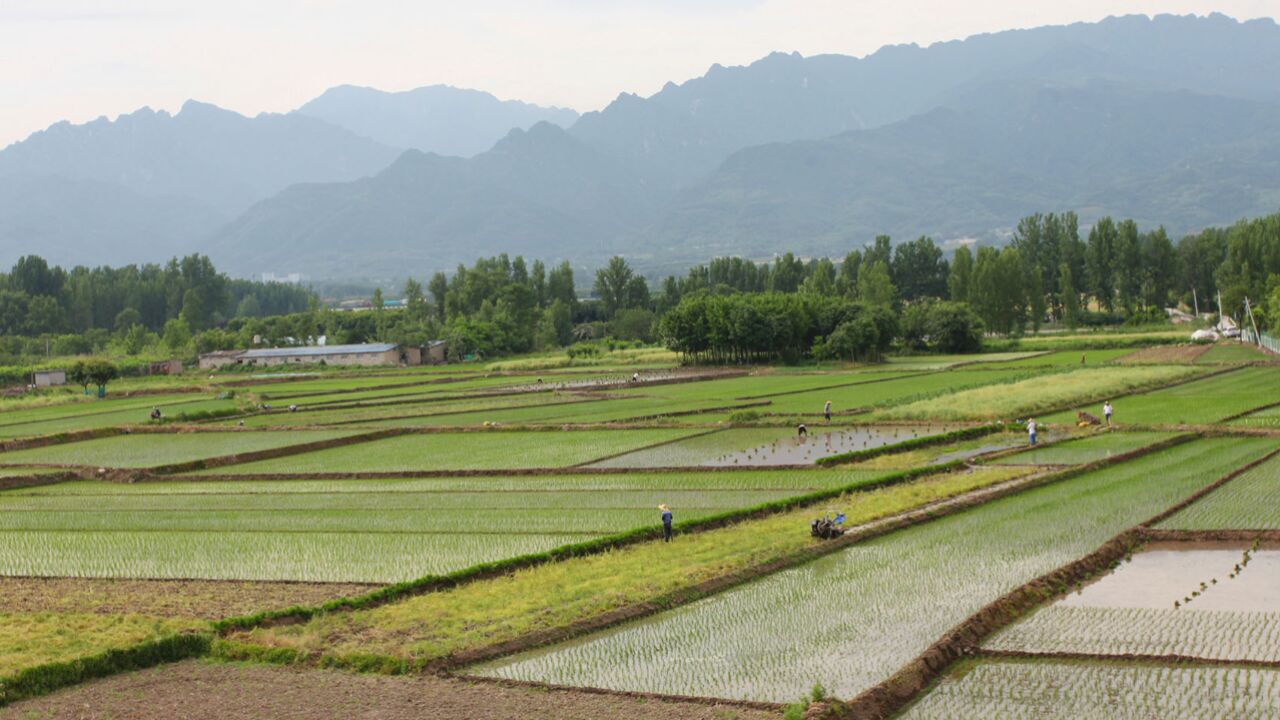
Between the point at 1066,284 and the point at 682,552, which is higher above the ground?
the point at 1066,284

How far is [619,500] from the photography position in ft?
98.5

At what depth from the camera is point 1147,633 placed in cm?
1656

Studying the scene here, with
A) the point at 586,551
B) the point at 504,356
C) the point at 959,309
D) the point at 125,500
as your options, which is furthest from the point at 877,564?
the point at 504,356

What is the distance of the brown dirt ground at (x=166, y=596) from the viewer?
20.1 m

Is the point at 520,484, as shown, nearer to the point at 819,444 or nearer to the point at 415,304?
the point at 819,444

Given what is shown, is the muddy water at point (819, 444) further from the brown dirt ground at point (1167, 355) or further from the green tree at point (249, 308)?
the green tree at point (249, 308)

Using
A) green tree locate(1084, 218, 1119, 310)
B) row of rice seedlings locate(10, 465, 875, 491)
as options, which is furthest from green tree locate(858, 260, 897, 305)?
row of rice seedlings locate(10, 465, 875, 491)

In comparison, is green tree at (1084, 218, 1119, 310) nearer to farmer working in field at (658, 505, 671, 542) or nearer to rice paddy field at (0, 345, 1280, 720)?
rice paddy field at (0, 345, 1280, 720)

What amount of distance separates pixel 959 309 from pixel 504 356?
44.2m

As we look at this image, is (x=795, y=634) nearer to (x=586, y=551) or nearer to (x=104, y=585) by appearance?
(x=586, y=551)

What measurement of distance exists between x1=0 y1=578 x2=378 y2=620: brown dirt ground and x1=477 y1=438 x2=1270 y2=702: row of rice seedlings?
5.65 metres

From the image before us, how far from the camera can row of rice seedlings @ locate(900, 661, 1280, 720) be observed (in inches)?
538

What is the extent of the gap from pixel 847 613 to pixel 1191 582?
5.93 m

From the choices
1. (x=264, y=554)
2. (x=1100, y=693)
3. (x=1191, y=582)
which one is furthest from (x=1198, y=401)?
(x=264, y=554)
